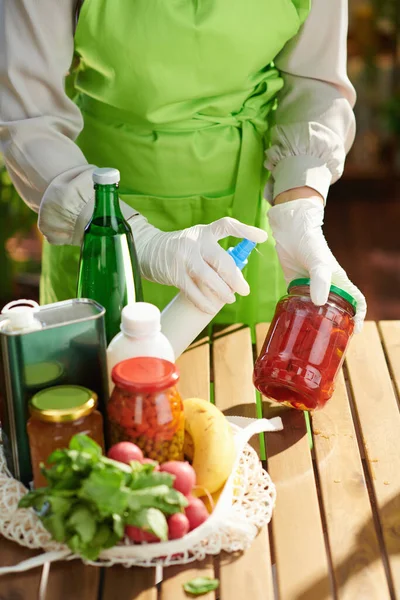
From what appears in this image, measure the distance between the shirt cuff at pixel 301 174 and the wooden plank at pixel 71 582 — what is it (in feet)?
2.80

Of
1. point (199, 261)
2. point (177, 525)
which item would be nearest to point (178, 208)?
point (199, 261)

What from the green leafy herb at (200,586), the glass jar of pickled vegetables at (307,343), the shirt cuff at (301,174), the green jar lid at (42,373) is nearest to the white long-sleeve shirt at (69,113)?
the shirt cuff at (301,174)

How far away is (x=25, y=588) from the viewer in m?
0.97

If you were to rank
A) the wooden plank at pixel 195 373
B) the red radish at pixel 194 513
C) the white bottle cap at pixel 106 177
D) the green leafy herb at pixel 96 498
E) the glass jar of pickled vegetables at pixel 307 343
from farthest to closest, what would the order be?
the wooden plank at pixel 195 373
the glass jar of pickled vegetables at pixel 307 343
the white bottle cap at pixel 106 177
the red radish at pixel 194 513
the green leafy herb at pixel 96 498

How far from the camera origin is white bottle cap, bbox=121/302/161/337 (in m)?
1.02

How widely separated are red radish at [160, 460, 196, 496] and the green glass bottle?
28cm

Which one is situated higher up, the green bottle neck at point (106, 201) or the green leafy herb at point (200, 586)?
the green bottle neck at point (106, 201)

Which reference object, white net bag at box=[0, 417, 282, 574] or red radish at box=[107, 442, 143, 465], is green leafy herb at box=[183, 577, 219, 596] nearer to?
white net bag at box=[0, 417, 282, 574]

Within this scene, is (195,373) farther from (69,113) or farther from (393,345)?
(69,113)

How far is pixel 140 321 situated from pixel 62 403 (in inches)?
5.3

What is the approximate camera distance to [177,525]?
977mm

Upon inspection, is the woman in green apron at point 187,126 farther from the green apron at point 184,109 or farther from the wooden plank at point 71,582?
the wooden plank at point 71,582

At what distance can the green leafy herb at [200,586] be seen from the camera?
0.97 meters

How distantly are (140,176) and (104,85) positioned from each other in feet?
0.61
